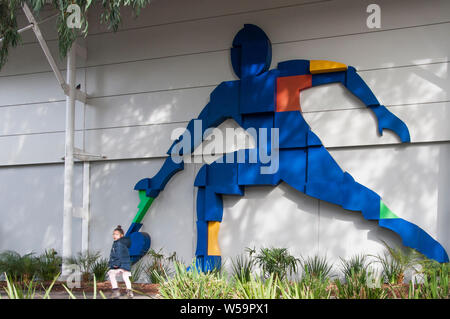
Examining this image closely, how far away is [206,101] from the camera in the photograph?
11.6 m

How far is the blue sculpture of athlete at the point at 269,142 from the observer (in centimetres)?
1011

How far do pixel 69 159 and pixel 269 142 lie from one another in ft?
15.5

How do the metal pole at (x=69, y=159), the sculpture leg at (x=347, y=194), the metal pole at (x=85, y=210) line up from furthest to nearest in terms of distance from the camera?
the metal pole at (x=85, y=210)
the metal pole at (x=69, y=159)
the sculpture leg at (x=347, y=194)

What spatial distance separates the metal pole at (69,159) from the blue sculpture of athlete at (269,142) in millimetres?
1479

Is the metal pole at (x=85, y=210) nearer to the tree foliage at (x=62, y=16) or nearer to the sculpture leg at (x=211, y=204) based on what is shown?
the sculpture leg at (x=211, y=204)

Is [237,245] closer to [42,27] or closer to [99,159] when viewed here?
[99,159]

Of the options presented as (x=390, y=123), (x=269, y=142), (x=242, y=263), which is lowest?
(x=242, y=263)

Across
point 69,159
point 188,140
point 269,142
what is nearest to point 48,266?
point 69,159

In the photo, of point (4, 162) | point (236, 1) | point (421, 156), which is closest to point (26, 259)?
point (4, 162)

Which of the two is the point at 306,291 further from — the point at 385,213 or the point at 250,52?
the point at 250,52

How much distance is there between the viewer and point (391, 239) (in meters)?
9.89

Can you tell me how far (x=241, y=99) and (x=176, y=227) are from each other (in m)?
3.22

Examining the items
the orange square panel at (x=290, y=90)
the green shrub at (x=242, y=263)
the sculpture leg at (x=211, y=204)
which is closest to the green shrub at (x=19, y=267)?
the sculpture leg at (x=211, y=204)
